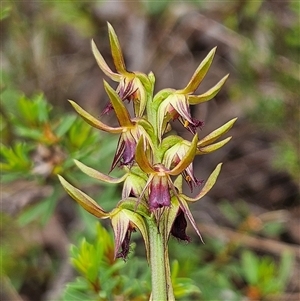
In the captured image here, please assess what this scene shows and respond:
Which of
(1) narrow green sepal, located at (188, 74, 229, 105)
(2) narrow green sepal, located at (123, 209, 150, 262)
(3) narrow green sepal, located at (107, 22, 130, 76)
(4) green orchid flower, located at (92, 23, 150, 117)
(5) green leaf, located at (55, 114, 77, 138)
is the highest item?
(5) green leaf, located at (55, 114, 77, 138)

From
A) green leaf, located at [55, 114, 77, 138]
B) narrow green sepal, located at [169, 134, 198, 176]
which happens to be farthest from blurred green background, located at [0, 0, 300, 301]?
narrow green sepal, located at [169, 134, 198, 176]

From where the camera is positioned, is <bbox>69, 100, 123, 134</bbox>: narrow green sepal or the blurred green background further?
the blurred green background

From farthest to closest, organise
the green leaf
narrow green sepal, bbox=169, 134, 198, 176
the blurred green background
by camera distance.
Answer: the blurred green background
the green leaf
narrow green sepal, bbox=169, 134, 198, 176

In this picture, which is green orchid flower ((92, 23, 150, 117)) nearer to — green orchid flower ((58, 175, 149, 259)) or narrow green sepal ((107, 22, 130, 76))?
narrow green sepal ((107, 22, 130, 76))

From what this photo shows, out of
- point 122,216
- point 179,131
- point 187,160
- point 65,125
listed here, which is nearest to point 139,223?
point 122,216

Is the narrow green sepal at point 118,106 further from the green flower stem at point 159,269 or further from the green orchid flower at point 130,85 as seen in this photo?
the green flower stem at point 159,269

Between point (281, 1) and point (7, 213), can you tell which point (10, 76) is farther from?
point (281, 1)

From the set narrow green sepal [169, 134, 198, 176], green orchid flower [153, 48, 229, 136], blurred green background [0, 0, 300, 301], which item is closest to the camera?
narrow green sepal [169, 134, 198, 176]

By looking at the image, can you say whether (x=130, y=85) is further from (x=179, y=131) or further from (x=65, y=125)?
(x=179, y=131)

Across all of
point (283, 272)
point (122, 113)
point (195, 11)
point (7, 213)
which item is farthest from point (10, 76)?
point (122, 113)
